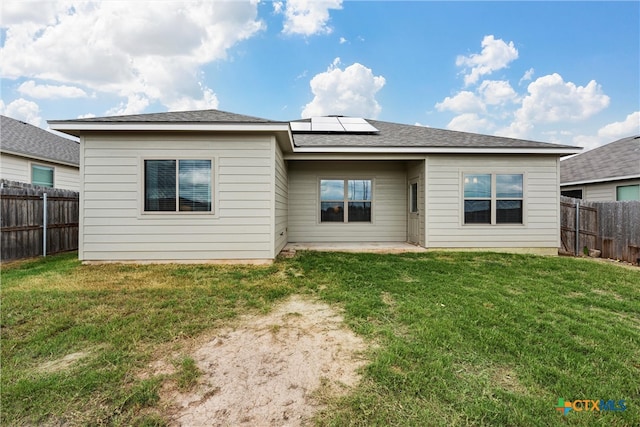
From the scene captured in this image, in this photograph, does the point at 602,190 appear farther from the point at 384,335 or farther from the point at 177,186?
the point at 177,186

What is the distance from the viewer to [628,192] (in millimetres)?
9812

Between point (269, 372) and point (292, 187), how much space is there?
7.16 meters

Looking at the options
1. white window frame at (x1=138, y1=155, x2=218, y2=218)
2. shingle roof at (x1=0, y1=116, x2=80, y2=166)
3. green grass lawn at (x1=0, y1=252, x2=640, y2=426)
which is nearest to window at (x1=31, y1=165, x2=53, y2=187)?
shingle roof at (x1=0, y1=116, x2=80, y2=166)

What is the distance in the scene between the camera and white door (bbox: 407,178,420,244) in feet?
27.5

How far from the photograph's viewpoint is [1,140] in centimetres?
936

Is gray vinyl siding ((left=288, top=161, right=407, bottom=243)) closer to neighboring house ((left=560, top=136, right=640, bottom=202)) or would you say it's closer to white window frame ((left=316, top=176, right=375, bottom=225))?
white window frame ((left=316, top=176, right=375, bottom=225))

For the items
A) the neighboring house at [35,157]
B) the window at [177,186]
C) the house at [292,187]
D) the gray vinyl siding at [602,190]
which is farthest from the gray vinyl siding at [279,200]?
the gray vinyl siding at [602,190]

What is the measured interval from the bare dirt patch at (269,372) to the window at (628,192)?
12.1m

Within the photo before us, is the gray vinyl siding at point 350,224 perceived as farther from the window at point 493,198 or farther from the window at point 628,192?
the window at point 628,192

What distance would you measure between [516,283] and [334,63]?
13.5m

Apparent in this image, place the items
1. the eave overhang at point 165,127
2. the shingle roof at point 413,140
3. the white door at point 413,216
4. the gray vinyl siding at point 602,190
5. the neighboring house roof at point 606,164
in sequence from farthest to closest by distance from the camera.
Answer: the neighboring house roof at point 606,164 < the gray vinyl siding at point 602,190 < the white door at point 413,216 < the shingle roof at point 413,140 < the eave overhang at point 165,127

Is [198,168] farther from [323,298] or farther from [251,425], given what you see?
[251,425]

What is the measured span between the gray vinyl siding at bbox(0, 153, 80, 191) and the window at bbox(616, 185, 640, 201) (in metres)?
20.1

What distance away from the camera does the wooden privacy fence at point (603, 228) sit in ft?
22.7
